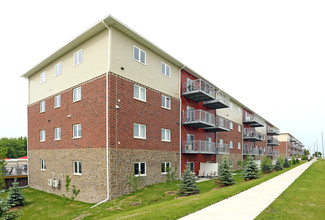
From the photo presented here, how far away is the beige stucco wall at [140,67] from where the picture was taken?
49.0 ft

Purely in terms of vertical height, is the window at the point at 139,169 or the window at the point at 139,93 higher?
the window at the point at 139,93

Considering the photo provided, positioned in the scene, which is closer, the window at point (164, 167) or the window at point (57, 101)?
the window at point (164, 167)

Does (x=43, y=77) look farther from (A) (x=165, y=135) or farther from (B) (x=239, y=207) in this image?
(B) (x=239, y=207)

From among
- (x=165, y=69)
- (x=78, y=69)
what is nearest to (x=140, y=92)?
(x=165, y=69)

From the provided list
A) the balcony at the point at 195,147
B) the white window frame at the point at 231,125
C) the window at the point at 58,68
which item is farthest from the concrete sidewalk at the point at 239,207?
the white window frame at the point at 231,125

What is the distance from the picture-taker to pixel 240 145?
36719mm

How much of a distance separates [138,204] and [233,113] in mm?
25973

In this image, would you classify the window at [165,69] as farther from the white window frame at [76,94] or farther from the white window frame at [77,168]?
the white window frame at [77,168]

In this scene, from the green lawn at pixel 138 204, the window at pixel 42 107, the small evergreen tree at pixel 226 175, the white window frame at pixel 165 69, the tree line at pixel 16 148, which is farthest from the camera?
the tree line at pixel 16 148

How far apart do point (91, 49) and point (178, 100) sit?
881 cm

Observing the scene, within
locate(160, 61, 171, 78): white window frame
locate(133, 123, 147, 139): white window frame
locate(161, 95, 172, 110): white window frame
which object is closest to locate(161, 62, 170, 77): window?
locate(160, 61, 171, 78): white window frame

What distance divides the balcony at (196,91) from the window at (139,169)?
27.3ft

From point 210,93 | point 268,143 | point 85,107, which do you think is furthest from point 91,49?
point 268,143

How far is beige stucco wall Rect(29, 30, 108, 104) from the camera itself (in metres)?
15.1
